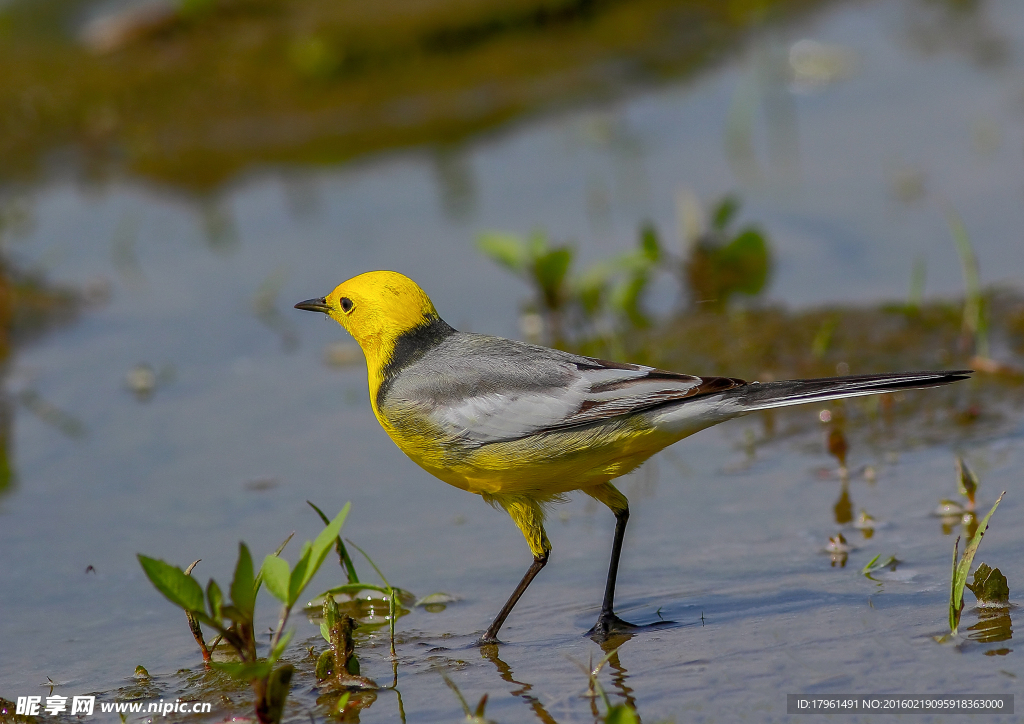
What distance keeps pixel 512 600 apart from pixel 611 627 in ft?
1.42

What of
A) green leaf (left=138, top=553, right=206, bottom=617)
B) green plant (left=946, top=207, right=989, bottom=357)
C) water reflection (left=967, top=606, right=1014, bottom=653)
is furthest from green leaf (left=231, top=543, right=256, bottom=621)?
green plant (left=946, top=207, right=989, bottom=357)

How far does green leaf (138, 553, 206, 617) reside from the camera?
149 inches

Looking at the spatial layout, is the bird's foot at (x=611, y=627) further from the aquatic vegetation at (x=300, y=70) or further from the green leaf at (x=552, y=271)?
the aquatic vegetation at (x=300, y=70)

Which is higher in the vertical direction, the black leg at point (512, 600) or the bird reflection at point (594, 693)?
the black leg at point (512, 600)

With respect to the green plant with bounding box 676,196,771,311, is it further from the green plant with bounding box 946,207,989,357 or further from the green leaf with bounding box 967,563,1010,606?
the green leaf with bounding box 967,563,1010,606

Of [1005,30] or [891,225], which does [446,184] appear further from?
[1005,30]

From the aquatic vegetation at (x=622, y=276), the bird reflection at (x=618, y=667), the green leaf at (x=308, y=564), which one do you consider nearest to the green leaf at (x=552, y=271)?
the aquatic vegetation at (x=622, y=276)

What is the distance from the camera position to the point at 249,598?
3953 mm

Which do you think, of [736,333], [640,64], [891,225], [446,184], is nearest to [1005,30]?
[640,64]

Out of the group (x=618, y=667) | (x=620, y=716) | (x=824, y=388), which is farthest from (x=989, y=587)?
(x=620, y=716)

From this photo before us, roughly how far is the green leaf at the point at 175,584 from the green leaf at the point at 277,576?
0.23 meters

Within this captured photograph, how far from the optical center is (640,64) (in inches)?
531

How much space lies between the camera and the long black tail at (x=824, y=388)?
4500 mm

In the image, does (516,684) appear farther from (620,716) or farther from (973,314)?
(973,314)
